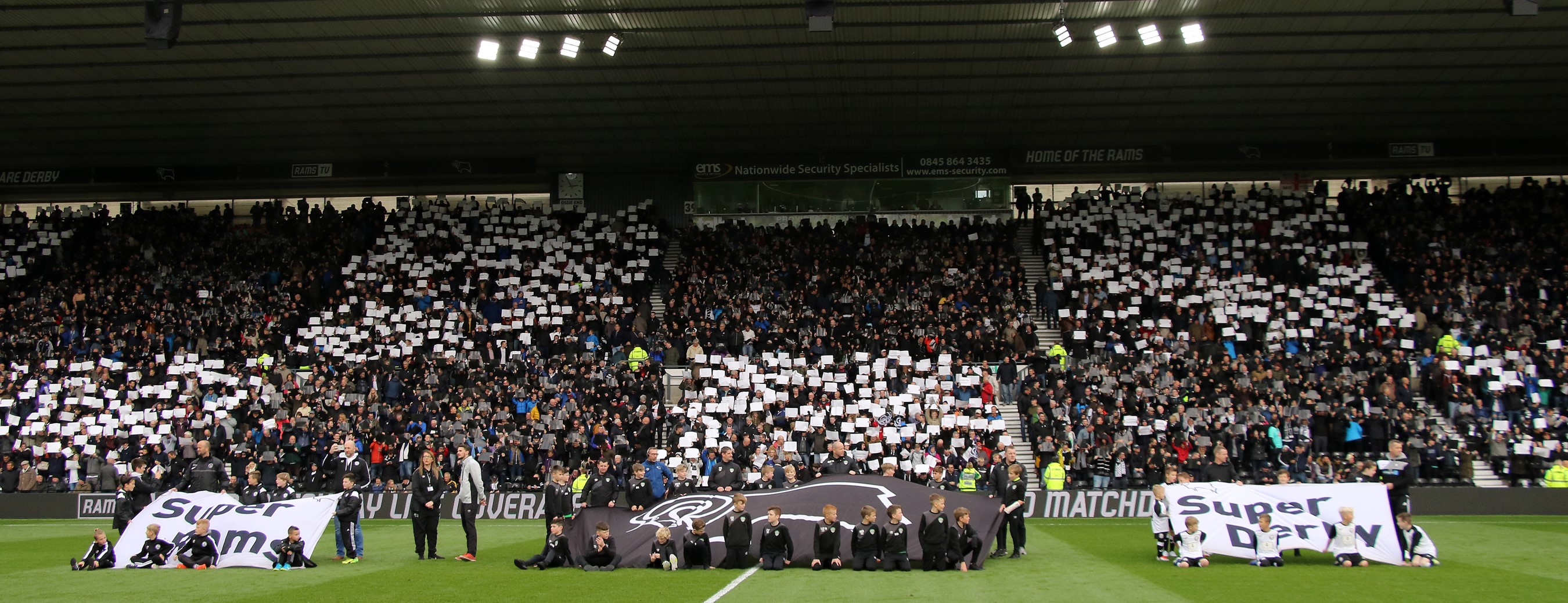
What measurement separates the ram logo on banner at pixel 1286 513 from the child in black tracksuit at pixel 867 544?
4.33 metres

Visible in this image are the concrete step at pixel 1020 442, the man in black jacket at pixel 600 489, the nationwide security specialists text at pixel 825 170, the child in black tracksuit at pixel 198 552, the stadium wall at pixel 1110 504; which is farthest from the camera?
the nationwide security specialists text at pixel 825 170

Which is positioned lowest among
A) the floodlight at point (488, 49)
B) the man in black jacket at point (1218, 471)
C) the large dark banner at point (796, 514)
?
the large dark banner at point (796, 514)

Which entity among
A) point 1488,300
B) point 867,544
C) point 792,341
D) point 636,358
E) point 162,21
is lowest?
point 867,544

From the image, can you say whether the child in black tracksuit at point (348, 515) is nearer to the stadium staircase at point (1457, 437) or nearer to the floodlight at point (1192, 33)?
the floodlight at point (1192, 33)

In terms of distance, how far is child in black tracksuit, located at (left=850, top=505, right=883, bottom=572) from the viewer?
16.0 metres

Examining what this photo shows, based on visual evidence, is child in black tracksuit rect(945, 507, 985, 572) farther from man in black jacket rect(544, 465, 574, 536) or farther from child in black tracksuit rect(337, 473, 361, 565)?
child in black tracksuit rect(337, 473, 361, 565)

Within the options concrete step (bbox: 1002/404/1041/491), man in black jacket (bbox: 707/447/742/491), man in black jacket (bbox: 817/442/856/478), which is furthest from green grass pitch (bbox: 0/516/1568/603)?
concrete step (bbox: 1002/404/1041/491)

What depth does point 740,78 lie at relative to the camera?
101ft

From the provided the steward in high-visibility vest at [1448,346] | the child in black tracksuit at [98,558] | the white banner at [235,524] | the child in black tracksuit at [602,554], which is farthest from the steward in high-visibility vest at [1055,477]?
the child in black tracksuit at [98,558]

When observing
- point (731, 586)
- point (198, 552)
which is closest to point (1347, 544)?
point (731, 586)

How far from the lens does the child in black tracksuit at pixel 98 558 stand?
16.4m

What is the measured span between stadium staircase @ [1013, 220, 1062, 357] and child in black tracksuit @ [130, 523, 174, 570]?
73.8 ft

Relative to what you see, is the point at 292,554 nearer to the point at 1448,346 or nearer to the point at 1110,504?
the point at 1110,504

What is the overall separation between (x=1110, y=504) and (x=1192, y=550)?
9291mm
